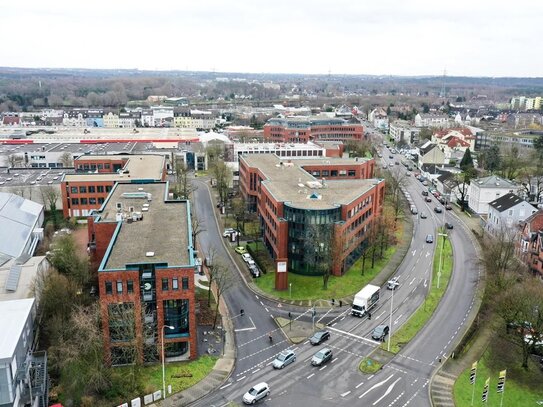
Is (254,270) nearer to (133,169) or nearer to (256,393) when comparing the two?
(256,393)

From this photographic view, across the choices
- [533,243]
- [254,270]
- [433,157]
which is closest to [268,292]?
[254,270]

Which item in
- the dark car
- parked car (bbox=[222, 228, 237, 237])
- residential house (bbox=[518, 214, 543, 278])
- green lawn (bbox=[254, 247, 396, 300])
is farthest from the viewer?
parked car (bbox=[222, 228, 237, 237])

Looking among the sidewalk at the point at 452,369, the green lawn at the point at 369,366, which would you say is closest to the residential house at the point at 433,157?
the sidewalk at the point at 452,369

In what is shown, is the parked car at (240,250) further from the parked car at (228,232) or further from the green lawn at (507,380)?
the green lawn at (507,380)

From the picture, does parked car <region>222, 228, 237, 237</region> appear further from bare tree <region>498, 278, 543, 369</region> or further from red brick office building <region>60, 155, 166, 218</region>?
bare tree <region>498, 278, 543, 369</region>

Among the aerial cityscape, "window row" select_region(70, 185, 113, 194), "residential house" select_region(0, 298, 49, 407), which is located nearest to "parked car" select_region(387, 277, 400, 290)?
the aerial cityscape
